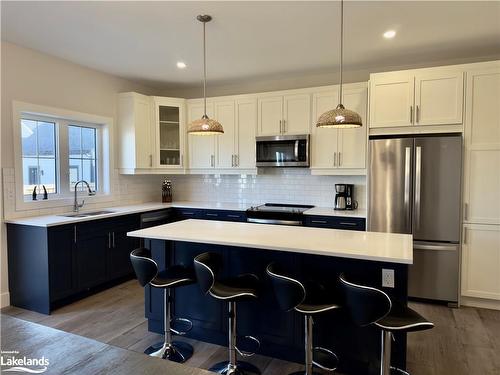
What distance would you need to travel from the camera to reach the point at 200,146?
5023 mm

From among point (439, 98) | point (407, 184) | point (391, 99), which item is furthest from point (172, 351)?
point (439, 98)

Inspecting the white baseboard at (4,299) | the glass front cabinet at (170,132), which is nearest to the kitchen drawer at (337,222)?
the glass front cabinet at (170,132)

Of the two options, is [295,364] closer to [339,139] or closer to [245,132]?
[339,139]

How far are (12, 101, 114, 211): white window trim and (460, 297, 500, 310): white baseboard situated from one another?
4.48m

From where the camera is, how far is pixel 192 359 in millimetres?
2479

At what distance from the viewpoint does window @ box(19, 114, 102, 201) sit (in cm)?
367

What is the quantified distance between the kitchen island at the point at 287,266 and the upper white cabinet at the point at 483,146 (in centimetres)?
147

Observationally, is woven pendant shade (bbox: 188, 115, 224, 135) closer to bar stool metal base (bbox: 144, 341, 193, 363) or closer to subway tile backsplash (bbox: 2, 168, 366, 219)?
A: bar stool metal base (bbox: 144, 341, 193, 363)

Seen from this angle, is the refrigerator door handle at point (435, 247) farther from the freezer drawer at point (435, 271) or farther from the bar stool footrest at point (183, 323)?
the bar stool footrest at point (183, 323)

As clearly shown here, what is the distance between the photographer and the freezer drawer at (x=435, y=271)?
3.44m

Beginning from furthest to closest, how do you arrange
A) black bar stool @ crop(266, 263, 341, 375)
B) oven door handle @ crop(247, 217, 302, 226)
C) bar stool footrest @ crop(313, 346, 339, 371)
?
oven door handle @ crop(247, 217, 302, 226)
bar stool footrest @ crop(313, 346, 339, 371)
black bar stool @ crop(266, 263, 341, 375)

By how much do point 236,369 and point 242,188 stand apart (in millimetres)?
3155

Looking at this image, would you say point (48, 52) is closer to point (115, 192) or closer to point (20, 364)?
point (115, 192)

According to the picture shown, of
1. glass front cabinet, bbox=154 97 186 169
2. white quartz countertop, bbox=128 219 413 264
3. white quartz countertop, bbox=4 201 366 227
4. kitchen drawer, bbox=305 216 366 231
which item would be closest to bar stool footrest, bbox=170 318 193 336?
white quartz countertop, bbox=128 219 413 264
